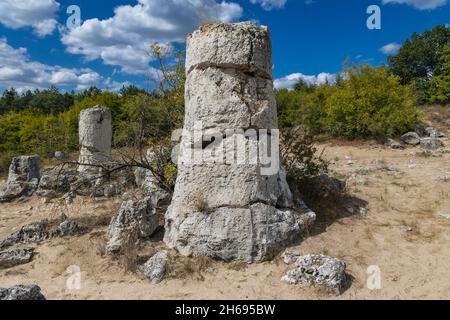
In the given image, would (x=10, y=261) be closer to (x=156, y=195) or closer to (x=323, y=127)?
(x=156, y=195)

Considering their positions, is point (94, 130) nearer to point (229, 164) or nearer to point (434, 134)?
point (229, 164)

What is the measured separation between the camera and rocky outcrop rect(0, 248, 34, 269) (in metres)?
4.99

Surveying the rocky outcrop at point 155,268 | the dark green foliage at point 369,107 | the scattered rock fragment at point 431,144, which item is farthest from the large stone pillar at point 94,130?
the scattered rock fragment at point 431,144

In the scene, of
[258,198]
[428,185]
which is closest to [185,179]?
[258,198]

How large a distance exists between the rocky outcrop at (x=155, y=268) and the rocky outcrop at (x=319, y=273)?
1494 millimetres

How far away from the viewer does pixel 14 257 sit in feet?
16.6

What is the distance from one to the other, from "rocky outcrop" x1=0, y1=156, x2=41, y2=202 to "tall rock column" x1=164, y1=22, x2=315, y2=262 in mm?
5889

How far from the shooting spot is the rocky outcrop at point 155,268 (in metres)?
4.31

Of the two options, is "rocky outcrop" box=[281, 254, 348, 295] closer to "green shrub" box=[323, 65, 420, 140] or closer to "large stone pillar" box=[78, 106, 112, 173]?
"large stone pillar" box=[78, 106, 112, 173]

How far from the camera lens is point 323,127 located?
54.7 feet

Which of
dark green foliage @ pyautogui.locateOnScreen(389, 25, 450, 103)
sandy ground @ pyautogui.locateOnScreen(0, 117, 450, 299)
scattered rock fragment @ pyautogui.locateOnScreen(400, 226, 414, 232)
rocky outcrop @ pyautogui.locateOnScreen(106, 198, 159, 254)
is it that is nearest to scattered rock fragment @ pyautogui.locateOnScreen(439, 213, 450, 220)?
sandy ground @ pyautogui.locateOnScreen(0, 117, 450, 299)

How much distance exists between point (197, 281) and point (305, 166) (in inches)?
134

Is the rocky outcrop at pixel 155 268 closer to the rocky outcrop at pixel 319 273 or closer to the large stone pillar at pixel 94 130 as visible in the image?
the rocky outcrop at pixel 319 273
